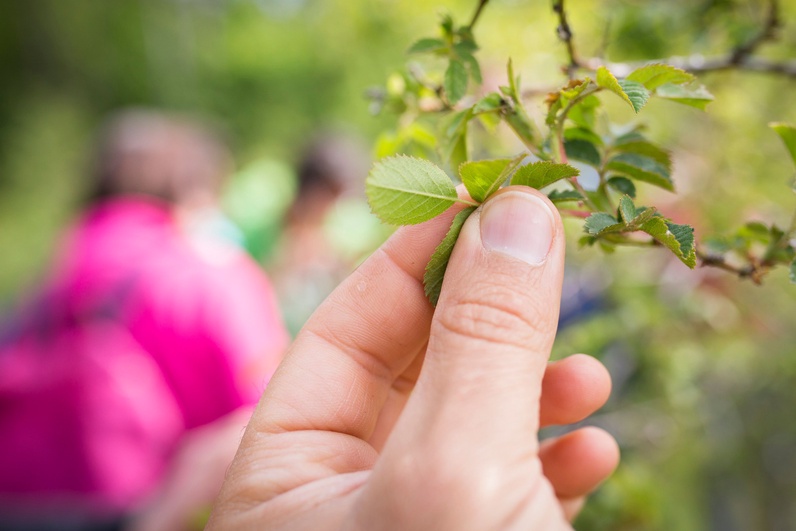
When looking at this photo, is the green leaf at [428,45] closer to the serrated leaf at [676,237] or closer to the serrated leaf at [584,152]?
the serrated leaf at [584,152]

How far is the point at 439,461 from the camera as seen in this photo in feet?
2.29

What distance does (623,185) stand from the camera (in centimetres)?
92

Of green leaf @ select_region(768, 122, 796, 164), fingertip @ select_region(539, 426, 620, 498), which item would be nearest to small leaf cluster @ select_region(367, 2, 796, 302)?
green leaf @ select_region(768, 122, 796, 164)

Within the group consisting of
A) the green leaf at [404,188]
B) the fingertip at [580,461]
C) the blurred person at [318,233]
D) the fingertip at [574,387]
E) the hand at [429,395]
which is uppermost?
the green leaf at [404,188]

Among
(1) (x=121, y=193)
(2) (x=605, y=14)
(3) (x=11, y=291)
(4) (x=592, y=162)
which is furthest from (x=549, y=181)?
(3) (x=11, y=291)

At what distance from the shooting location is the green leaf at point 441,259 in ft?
2.80

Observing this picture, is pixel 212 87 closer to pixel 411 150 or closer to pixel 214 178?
pixel 214 178

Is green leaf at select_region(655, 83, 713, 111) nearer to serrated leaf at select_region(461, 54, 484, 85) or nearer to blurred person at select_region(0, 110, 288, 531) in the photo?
serrated leaf at select_region(461, 54, 484, 85)

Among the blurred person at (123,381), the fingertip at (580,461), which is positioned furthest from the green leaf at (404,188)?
the blurred person at (123,381)

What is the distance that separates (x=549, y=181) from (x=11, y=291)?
1165 centimetres

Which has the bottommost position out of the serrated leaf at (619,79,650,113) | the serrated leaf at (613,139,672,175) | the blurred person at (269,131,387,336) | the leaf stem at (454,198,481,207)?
the blurred person at (269,131,387,336)

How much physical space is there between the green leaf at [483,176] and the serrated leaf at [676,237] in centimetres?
19

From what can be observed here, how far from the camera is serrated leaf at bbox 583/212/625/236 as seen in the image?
2.53 feet

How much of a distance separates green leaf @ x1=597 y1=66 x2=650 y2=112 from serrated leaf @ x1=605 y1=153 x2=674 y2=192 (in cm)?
18
